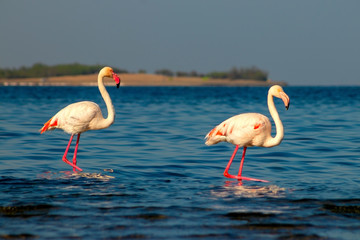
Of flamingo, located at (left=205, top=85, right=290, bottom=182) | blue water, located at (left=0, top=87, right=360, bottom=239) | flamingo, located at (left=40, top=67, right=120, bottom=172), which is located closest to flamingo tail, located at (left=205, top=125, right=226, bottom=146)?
flamingo, located at (left=205, top=85, right=290, bottom=182)

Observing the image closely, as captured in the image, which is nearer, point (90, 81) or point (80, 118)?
point (80, 118)

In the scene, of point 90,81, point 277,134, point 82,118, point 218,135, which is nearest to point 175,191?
point 218,135

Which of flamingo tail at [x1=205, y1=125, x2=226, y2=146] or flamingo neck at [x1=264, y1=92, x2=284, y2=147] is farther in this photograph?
flamingo tail at [x1=205, y1=125, x2=226, y2=146]

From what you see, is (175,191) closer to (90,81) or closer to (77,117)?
(77,117)

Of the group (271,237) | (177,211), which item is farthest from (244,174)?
(271,237)

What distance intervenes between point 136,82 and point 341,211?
162 metres

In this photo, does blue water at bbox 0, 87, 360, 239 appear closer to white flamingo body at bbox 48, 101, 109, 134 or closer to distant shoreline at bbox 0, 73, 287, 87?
white flamingo body at bbox 48, 101, 109, 134

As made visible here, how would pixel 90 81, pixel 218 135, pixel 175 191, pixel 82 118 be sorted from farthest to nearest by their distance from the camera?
1. pixel 90 81
2. pixel 82 118
3. pixel 218 135
4. pixel 175 191

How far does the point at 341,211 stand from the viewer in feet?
23.0

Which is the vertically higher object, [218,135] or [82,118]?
[82,118]

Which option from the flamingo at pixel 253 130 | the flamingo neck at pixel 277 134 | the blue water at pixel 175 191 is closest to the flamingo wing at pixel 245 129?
the flamingo at pixel 253 130

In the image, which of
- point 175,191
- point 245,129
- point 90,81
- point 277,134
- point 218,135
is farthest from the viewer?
point 90,81

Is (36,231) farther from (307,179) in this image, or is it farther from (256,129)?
(307,179)

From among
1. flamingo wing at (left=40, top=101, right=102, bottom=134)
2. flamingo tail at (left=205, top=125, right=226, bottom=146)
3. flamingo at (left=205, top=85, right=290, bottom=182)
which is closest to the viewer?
flamingo at (left=205, top=85, right=290, bottom=182)
